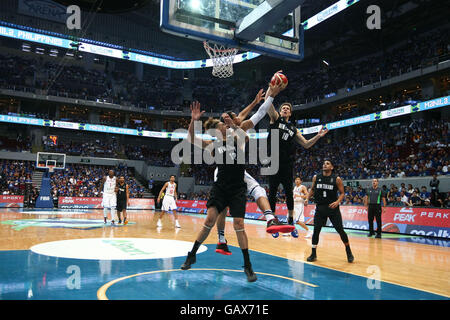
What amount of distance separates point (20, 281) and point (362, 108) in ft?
104

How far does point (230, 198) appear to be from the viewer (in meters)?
5.11

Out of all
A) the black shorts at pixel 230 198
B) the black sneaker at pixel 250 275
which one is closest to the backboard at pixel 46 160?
the black shorts at pixel 230 198

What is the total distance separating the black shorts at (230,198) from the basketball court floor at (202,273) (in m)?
1.09

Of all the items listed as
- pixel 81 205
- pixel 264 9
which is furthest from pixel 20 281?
pixel 81 205

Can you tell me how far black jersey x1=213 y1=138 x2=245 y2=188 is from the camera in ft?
16.5

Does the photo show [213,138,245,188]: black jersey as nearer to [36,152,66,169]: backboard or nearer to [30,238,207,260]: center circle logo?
[30,238,207,260]: center circle logo

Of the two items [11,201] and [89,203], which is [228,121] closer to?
[11,201]

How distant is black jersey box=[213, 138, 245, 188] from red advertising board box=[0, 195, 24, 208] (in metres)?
26.7

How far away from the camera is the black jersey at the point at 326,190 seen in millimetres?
7559

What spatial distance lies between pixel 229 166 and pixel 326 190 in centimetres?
338

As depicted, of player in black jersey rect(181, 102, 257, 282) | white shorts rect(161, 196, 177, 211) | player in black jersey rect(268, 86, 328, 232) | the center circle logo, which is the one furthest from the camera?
white shorts rect(161, 196, 177, 211)

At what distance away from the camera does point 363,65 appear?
104 feet

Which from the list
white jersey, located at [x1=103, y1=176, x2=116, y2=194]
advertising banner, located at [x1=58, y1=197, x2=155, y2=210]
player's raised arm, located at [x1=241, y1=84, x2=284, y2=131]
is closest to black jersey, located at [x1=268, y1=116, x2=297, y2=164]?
player's raised arm, located at [x1=241, y1=84, x2=284, y2=131]
